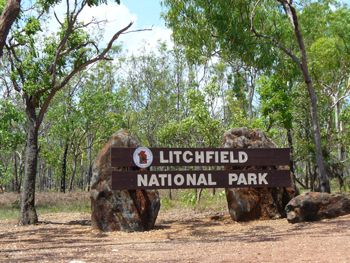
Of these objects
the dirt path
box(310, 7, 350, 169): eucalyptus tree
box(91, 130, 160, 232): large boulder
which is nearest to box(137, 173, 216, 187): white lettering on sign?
box(91, 130, 160, 232): large boulder

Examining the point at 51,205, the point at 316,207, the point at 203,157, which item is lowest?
the point at 51,205

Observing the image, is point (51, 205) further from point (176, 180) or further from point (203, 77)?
point (203, 77)

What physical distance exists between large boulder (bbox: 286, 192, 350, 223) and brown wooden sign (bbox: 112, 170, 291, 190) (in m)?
1.33

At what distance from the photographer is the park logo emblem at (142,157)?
10156 millimetres

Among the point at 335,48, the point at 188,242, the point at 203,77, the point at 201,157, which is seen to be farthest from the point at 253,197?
the point at 203,77

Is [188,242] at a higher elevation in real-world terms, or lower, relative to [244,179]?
lower

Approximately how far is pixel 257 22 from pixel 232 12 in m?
3.57

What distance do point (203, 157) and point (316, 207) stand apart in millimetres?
3480

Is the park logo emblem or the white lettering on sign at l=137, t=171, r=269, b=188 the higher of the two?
the park logo emblem

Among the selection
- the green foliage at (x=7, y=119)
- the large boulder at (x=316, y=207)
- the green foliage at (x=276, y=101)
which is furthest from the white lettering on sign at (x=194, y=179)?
the green foliage at (x=7, y=119)

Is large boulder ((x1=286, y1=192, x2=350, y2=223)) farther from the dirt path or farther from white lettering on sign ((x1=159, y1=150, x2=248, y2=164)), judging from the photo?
white lettering on sign ((x1=159, y1=150, x2=248, y2=164))

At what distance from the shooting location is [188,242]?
8.18m

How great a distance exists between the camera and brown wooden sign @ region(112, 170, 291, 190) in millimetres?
9922

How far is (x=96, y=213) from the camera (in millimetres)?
9859
